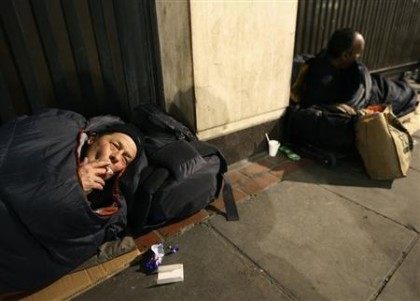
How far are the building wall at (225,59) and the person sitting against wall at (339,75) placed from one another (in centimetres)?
46

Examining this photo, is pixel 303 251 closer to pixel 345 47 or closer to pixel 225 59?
pixel 225 59

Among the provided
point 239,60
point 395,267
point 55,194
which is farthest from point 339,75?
point 55,194

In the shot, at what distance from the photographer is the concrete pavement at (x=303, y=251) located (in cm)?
173

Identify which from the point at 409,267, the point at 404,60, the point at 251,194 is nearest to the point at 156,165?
the point at 251,194

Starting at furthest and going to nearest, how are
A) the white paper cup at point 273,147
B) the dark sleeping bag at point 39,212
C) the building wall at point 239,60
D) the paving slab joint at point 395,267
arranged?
the white paper cup at point 273,147 < the building wall at point 239,60 < the paving slab joint at point 395,267 < the dark sleeping bag at point 39,212

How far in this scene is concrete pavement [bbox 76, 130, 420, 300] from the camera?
1.73 m

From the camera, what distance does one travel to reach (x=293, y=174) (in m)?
2.93

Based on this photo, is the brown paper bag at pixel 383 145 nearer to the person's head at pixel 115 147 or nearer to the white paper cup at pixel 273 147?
the white paper cup at pixel 273 147

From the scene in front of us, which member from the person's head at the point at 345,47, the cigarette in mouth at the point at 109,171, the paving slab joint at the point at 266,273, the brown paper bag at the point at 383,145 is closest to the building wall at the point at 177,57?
the cigarette in mouth at the point at 109,171

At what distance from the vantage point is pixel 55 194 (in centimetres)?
160

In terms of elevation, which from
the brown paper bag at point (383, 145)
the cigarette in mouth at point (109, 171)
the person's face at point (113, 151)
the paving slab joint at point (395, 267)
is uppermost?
the person's face at point (113, 151)

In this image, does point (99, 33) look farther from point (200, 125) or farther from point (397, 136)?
point (397, 136)

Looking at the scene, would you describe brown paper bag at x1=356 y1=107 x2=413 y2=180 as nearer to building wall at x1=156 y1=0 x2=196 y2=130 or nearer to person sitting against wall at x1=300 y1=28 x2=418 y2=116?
person sitting against wall at x1=300 y1=28 x2=418 y2=116

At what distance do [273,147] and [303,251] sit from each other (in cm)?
143
